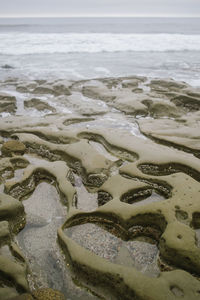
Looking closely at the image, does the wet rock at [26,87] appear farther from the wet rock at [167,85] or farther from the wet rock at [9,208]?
the wet rock at [9,208]

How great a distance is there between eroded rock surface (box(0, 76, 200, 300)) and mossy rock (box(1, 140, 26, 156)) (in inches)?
0.6

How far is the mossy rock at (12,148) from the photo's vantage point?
13.1 ft

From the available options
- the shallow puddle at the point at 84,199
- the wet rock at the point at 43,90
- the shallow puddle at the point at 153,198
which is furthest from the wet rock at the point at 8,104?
the shallow puddle at the point at 153,198

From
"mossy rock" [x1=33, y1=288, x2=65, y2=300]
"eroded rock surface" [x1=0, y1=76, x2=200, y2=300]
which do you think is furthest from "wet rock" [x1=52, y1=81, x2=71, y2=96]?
"mossy rock" [x1=33, y1=288, x2=65, y2=300]

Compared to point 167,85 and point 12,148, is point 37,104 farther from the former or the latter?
point 167,85

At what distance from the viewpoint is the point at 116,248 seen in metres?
2.31

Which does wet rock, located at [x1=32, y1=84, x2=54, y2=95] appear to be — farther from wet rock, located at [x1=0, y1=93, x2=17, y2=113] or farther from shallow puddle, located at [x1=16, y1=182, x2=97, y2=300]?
shallow puddle, located at [x1=16, y1=182, x2=97, y2=300]

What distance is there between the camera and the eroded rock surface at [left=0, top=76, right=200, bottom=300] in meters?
1.92

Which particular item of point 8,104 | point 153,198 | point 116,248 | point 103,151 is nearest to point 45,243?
point 116,248

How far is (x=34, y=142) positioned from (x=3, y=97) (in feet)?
11.2

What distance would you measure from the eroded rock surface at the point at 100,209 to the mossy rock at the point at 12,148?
15 millimetres

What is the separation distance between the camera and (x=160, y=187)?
3.03 m

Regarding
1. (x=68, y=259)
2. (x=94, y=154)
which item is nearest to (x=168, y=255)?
(x=68, y=259)

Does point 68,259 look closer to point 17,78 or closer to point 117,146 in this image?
point 117,146
